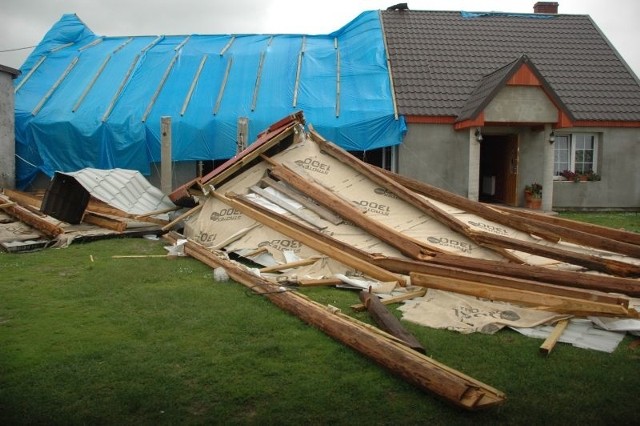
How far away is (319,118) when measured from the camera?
47.2 feet

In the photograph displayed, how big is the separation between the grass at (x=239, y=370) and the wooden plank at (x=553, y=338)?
0.20 feet

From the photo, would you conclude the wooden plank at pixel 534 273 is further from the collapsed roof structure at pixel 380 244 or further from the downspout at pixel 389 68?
the downspout at pixel 389 68

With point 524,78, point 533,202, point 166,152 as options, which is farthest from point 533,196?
point 166,152

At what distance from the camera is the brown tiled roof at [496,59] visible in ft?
49.7

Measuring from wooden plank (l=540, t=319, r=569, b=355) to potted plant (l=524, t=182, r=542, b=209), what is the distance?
436 inches

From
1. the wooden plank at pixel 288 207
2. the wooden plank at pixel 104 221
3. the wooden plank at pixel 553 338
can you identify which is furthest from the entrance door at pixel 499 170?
the wooden plank at pixel 553 338

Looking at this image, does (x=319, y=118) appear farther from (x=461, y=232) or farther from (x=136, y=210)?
(x=461, y=232)

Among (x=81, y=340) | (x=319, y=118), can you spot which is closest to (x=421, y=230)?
(x=81, y=340)

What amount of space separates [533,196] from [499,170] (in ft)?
7.04

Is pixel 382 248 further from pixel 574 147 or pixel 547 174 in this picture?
pixel 574 147

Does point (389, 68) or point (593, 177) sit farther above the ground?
point (389, 68)

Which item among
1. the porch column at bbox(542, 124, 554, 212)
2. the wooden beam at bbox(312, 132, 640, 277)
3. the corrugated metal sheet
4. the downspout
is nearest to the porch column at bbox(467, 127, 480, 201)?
the porch column at bbox(542, 124, 554, 212)

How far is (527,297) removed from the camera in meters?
4.81

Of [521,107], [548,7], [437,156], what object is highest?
[548,7]
